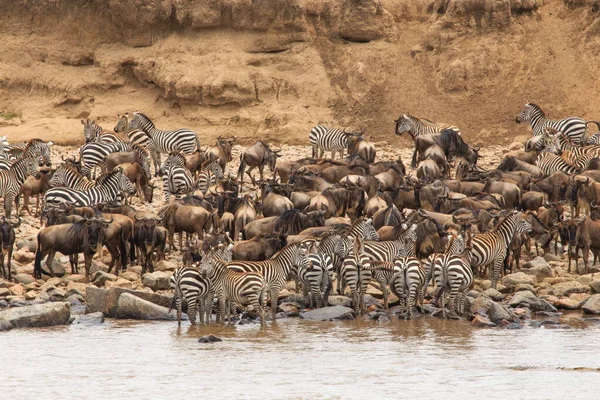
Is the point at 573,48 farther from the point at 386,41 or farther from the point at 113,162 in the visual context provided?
the point at 113,162

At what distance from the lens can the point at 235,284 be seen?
16.3 metres

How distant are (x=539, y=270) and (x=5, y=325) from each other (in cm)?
900

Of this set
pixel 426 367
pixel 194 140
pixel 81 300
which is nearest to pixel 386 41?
pixel 194 140

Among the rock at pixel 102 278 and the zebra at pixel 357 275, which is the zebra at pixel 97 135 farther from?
the zebra at pixel 357 275

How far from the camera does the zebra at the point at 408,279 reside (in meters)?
17.1

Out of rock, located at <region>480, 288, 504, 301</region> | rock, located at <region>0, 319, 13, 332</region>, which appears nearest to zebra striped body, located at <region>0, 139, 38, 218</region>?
rock, located at <region>0, 319, 13, 332</region>

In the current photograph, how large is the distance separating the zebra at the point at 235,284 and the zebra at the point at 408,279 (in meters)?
2.11

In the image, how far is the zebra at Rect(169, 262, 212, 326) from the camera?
1623cm

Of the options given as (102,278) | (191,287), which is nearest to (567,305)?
(191,287)

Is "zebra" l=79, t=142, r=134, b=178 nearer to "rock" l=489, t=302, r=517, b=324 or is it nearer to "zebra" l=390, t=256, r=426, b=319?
"zebra" l=390, t=256, r=426, b=319

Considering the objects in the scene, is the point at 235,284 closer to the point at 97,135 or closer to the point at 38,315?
the point at 38,315

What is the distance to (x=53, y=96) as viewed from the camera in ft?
136

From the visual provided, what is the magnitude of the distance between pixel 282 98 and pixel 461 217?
19.2 metres

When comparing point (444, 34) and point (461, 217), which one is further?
point (444, 34)
